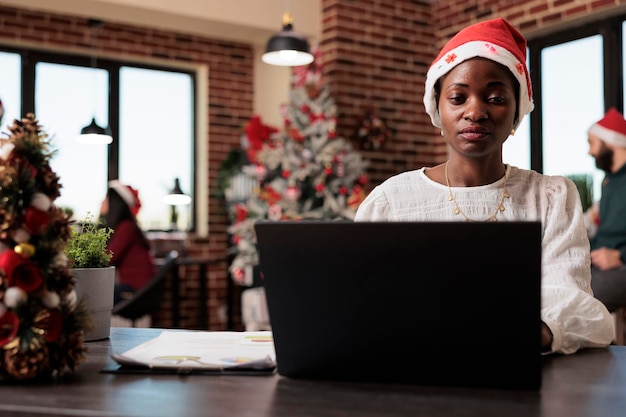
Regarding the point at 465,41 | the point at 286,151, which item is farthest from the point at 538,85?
the point at 465,41

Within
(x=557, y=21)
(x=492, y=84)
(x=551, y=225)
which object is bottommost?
(x=551, y=225)

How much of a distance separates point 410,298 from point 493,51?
0.78 metres

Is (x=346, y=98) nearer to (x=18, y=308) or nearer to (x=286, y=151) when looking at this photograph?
(x=286, y=151)

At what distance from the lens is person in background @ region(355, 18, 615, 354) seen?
1.37 meters

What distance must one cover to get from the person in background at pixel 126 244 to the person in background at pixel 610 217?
3.02 meters

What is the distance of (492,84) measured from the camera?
1.55m

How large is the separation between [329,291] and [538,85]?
497cm

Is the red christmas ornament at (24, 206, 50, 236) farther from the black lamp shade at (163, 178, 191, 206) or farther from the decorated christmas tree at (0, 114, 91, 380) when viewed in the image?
the black lamp shade at (163, 178, 191, 206)

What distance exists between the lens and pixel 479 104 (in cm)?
152

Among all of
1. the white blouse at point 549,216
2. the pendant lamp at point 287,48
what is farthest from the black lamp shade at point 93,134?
the white blouse at point 549,216

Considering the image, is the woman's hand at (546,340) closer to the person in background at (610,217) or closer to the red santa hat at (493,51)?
the red santa hat at (493,51)

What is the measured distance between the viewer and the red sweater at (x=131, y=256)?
5.14m

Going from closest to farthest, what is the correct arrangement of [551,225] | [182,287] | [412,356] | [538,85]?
[412,356] < [551,225] < [538,85] < [182,287]

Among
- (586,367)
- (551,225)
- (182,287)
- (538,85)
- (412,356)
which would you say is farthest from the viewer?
(182,287)
